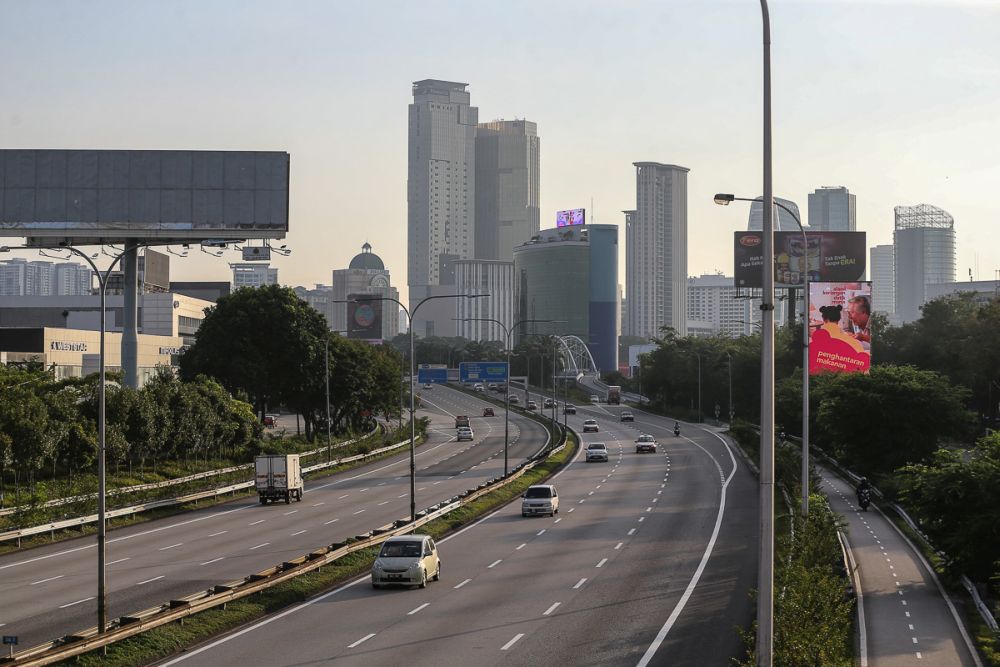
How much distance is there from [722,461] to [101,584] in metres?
68.2

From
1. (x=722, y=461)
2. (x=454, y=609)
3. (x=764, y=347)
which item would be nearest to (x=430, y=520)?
(x=454, y=609)

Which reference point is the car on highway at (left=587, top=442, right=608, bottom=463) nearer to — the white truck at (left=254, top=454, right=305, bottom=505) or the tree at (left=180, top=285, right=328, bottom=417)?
the tree at (left=180, top=285, right=328, bottom=417)

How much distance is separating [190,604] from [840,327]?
183 feet

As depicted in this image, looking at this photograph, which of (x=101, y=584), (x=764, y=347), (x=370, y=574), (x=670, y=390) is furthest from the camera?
(x=670, y=390)

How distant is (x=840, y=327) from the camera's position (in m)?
77.0

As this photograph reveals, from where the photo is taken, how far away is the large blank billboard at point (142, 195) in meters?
68.2

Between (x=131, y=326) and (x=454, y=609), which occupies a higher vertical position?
(x=131, y=326)

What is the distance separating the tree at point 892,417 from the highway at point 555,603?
1131cm

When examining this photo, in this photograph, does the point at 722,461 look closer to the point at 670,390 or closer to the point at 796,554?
the point at 796,554

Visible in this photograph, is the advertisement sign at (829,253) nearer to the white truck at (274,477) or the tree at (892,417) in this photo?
the tree at (892,417)

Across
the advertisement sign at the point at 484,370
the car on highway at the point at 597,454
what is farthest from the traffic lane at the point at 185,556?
the advertisement sign at the point at 484,370

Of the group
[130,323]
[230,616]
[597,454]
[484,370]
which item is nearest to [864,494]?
[597,454]

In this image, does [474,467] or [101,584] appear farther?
[474,467]

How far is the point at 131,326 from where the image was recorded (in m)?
67.2
